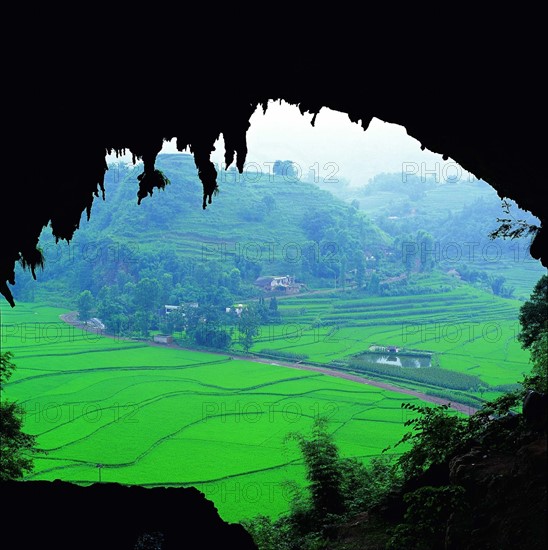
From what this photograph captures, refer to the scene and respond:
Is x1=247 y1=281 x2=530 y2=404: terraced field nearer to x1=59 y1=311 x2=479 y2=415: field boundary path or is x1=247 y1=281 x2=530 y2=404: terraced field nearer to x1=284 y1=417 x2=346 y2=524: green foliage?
x1=59 y1=311 x2=479 y2=415: field boundary path

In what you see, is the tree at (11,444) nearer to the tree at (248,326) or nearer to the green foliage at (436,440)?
the green foliage at (436,440)

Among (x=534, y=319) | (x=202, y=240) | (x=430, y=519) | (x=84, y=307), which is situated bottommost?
(x=430, y=519)

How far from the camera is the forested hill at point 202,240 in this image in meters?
87.9

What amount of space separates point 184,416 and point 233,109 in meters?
37.3

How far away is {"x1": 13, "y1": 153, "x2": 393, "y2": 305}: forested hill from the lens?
87938 millimetres

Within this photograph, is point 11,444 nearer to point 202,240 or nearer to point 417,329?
point 417,329

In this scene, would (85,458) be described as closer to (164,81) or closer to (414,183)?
(164,81)

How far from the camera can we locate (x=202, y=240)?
94.9m

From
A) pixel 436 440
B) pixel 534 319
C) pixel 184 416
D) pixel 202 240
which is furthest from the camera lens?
pixel 202 240

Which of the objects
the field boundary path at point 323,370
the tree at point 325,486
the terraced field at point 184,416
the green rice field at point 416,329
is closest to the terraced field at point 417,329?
the green rice field at point 416,329

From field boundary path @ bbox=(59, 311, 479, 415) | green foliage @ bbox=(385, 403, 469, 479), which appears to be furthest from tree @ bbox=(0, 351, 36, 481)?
field boundary path @ bbox=(59, 311, 479, 415)

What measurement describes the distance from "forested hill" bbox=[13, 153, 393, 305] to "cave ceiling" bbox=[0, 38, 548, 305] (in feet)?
241

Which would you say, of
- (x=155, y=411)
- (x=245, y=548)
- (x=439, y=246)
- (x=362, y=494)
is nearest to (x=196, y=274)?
(x=155, y=411)

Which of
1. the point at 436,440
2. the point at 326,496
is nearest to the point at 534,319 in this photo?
the point at 326,496
